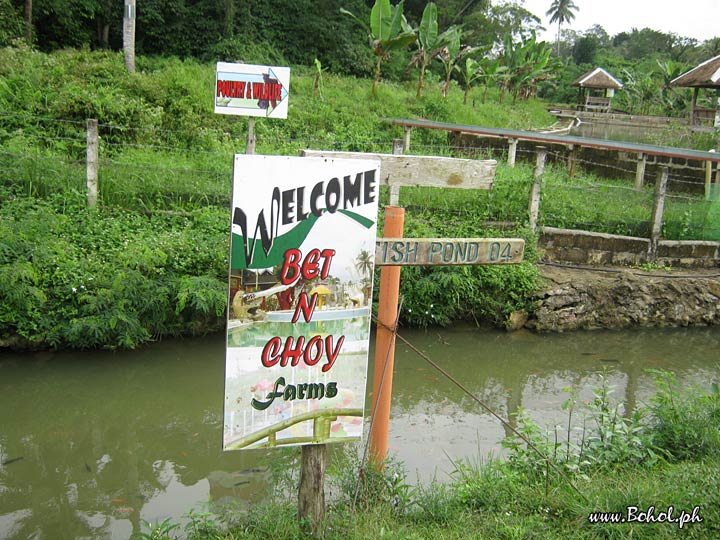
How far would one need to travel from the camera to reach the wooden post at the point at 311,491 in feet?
12.5

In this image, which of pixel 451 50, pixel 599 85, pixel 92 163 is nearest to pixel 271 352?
pixel 92 163

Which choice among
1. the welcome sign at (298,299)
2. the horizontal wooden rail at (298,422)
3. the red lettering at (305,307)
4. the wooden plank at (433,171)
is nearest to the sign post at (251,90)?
the wooden plank at (433,171)

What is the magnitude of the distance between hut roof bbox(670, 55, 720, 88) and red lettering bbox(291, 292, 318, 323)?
20.3 meters

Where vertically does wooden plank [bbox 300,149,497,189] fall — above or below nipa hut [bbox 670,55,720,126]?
below

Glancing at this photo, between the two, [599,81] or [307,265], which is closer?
[307,265]

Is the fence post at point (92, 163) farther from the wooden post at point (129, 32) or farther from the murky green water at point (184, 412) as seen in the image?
the wooden post at point (129, 32)

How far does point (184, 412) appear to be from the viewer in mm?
6340

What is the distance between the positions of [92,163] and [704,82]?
1852 centimetres

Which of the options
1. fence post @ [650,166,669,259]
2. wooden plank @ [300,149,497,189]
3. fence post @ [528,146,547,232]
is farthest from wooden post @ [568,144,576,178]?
wooden plank @ [300,149,497,189]

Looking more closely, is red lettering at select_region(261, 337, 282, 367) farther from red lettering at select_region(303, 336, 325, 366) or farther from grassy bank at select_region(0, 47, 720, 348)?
grassy bank at select_region(0, 47, 720, 348)

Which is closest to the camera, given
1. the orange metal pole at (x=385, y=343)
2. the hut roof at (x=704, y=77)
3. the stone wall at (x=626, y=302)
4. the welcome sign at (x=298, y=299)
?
the welcome sign at (x=298, y=299)

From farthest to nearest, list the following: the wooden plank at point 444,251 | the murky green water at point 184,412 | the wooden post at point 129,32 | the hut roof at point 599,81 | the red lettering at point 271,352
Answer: the hut roof at point 599,81 → the wooden post at point 129,32 → the murky green water at point 184,412 → the wooden plank at point 444,251 → the red lettering at point 271,352

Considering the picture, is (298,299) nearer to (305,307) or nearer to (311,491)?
(305,307)

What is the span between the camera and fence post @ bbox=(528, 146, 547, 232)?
9602mm
